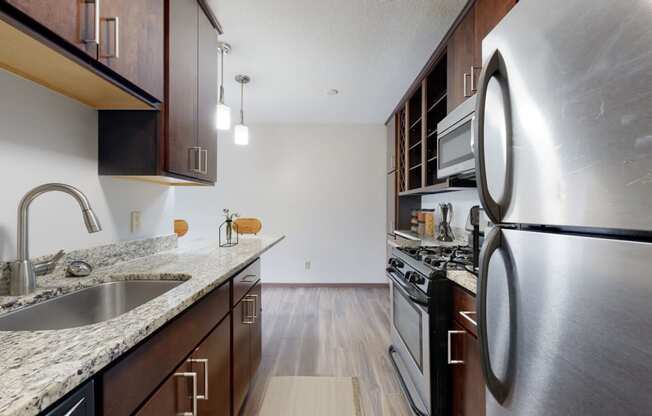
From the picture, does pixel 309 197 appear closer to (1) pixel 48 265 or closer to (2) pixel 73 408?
(1) pixel 48 265

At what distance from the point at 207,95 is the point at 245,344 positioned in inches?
60.2

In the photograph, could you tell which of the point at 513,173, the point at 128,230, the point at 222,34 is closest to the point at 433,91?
the point at 222,34

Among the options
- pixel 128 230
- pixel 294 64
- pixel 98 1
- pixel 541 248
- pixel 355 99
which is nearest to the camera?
pixel 541 248

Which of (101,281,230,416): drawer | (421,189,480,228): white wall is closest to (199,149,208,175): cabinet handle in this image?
(101,281,230,416): drawer

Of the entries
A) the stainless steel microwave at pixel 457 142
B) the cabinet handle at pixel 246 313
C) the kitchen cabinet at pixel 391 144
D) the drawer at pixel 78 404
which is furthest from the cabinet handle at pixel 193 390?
the kitchen cabinet at pixel 391 144

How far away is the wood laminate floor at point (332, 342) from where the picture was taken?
1.92m

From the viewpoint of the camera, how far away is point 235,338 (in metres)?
1.46

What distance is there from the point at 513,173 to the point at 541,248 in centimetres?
20

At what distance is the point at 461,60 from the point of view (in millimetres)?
1895

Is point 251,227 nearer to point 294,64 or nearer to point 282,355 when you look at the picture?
point 282,355

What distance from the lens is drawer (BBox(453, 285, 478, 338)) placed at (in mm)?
1138

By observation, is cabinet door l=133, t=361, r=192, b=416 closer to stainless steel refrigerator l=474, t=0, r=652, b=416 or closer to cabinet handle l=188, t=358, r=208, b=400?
cabinet handle l=188, t=358, r=208, b=400

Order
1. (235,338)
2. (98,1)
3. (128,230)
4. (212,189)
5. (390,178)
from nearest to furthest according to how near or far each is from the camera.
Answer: (98,1) → (235,338) → (128,230) → (390,178) → (212,189)

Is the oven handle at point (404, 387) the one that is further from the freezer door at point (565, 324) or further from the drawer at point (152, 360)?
the drawer at point (152, 360)
